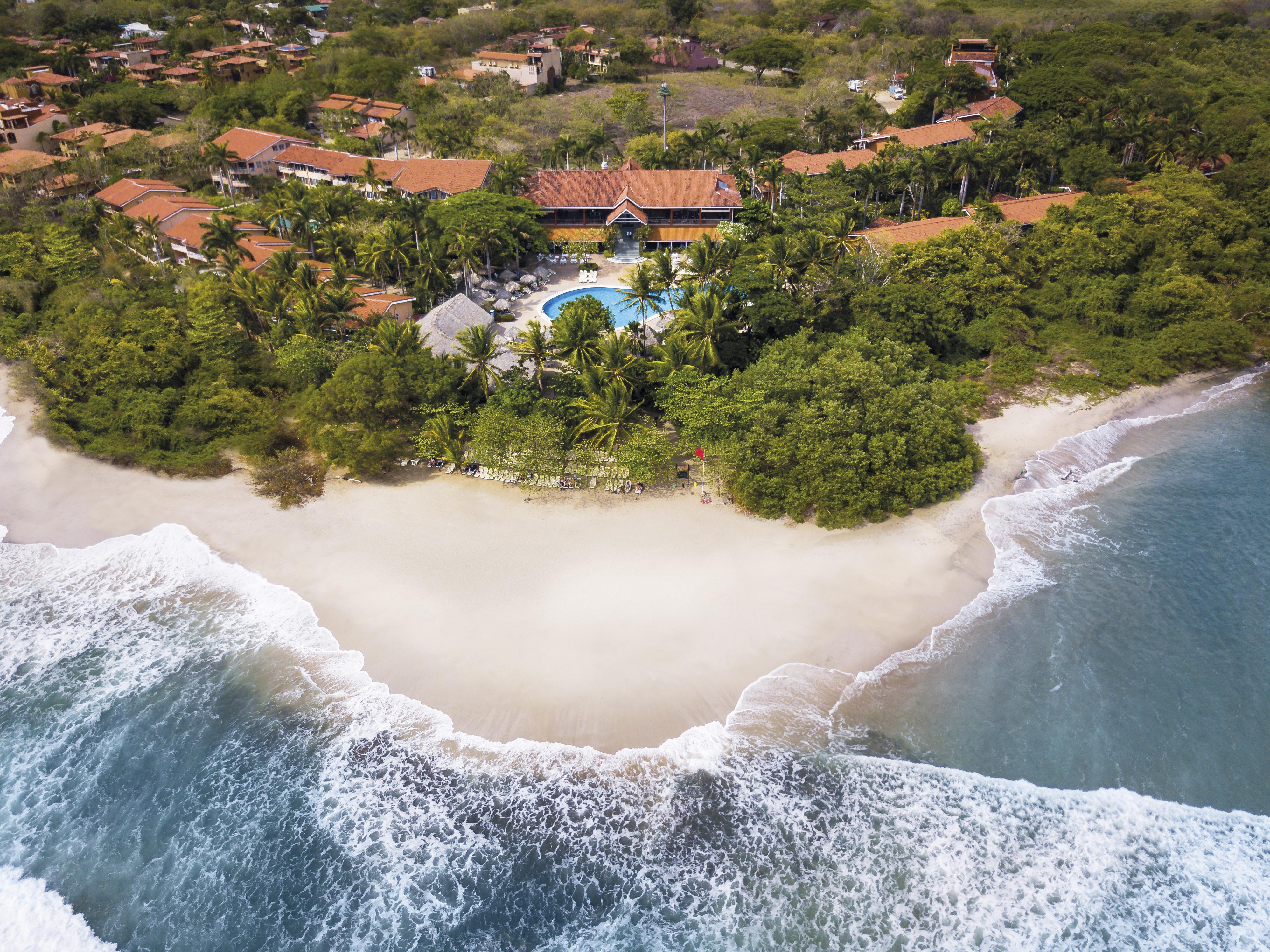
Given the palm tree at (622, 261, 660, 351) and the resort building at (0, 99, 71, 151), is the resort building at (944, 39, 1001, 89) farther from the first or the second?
the resort building at (0, 99, 71, 151)

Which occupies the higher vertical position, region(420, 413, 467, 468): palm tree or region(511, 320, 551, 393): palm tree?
region(511, 320, 551, 393): palm tree

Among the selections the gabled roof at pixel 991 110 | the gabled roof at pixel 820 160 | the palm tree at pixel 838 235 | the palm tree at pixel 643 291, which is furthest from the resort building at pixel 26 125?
the gabled roof at pixel 991 110

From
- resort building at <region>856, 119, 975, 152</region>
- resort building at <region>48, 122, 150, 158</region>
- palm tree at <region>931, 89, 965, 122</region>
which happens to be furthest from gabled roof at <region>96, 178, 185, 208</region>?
palm tree at <region>931, 89, 965, 122</region>

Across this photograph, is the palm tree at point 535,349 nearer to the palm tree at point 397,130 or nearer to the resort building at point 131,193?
the resort building at point 131,193

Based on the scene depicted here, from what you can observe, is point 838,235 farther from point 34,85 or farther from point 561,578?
point 34,85

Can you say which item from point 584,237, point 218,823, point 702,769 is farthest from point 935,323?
point 218,823

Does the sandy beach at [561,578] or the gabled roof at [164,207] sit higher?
the gabled roof at [164,207]

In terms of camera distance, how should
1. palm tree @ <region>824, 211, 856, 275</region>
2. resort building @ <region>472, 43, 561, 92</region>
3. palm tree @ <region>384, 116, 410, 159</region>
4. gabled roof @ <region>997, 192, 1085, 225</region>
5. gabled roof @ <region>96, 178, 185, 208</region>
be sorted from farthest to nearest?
1. resort building @ <region>472, 43, 561, 92</region>
2. palm tree @ <region>384, 116, 410, 159</region>
3. gabled roof @ <region>96, 178, 185, 208</region>
4. gabled roof @ <region>997, 192, 1085, 225</region>
5. palm tree @ <region>824, 211, 856, 275</region>
